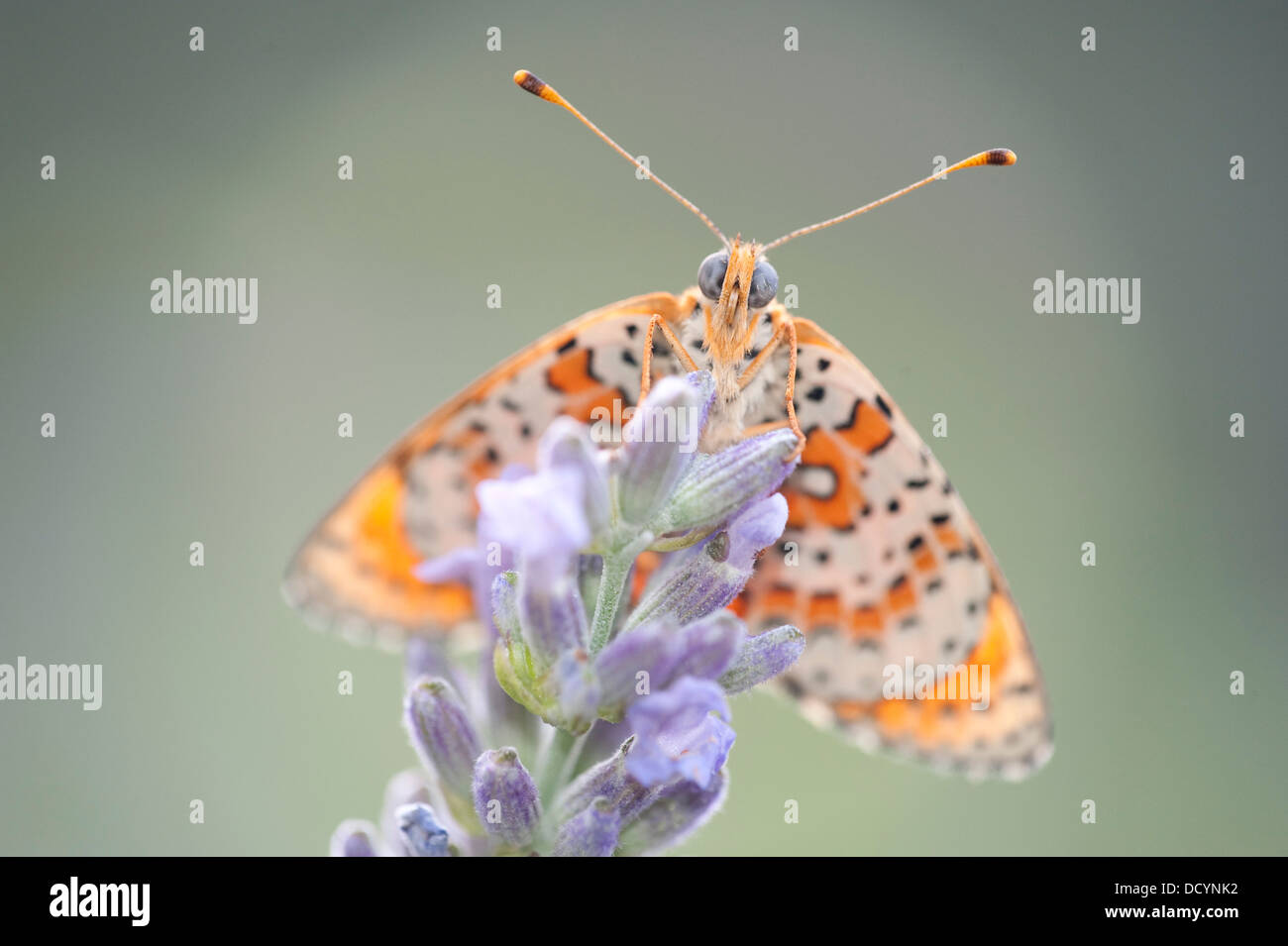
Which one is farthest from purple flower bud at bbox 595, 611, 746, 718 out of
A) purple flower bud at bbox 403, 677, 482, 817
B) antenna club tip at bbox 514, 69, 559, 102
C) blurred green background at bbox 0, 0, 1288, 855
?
blurred green background at bbox 0, 0, 1288, 855

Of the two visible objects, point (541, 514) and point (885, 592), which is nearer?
point (541, 514)

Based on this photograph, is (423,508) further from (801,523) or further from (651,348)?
(801,523)

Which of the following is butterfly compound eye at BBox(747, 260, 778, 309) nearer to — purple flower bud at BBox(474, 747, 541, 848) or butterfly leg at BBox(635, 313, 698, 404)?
butterfly leg at BBox(635, 313, 698, 404)

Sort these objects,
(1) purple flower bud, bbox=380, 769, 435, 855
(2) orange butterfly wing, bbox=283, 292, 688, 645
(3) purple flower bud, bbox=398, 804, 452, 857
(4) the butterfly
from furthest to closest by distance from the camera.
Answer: (2) orange butterfly wing, bbox=283, 292, 688, 645 → (4) the butterfly → (1) purple flower bud, bbox=380, 769, 435, 855 → (3) purple flower bud, bbox=398, 804, 452, 857

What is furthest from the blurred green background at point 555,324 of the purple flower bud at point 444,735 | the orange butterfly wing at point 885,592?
the purple flower bud at point 444,735

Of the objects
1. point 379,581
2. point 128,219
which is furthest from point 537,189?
point 379,581

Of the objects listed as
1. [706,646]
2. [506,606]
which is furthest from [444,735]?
[706,646]

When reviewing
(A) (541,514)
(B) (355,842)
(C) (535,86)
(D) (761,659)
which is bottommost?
(B) (355,842)
